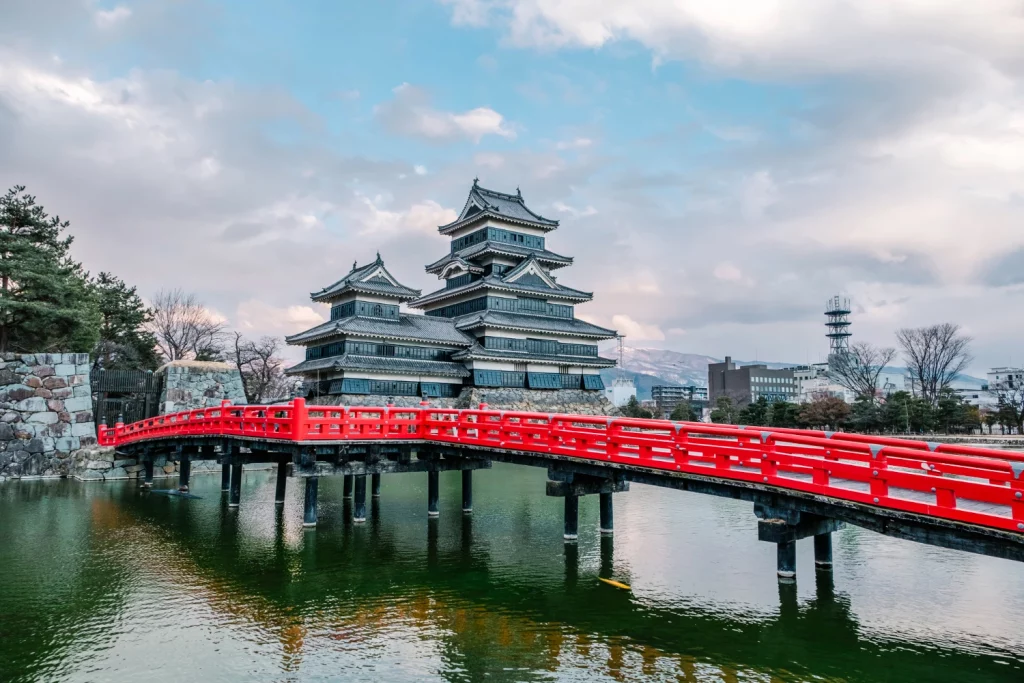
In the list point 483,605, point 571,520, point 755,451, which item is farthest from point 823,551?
point 483,605

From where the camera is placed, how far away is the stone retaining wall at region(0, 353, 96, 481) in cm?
3231

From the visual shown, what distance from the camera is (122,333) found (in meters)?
50.6

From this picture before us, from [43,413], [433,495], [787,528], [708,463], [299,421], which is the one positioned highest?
[43,413]

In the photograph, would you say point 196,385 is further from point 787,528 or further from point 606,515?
point 787,528

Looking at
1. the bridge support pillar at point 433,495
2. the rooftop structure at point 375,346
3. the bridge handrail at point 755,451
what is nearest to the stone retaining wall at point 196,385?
the rooftop structure at point 375,346

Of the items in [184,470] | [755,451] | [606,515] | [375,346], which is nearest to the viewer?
[755,451]

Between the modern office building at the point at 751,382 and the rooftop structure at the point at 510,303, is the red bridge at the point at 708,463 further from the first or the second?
the modern office building at the point at 751,382

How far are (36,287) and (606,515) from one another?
31061 mm

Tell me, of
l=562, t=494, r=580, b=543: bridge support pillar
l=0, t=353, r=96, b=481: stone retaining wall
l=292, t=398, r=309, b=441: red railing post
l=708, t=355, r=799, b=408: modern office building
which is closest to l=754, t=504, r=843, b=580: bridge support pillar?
l=562, t=494, r=580, b=543: bridge support pillar

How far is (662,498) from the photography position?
25.9m

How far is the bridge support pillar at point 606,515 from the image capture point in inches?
728

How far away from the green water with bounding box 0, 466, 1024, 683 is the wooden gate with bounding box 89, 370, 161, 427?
1600 cm

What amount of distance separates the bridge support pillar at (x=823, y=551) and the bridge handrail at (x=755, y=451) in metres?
2.41

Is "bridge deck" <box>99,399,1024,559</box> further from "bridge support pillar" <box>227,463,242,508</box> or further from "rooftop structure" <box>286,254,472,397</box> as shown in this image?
"rooftop structure" <box>286,254,472,397</box>
